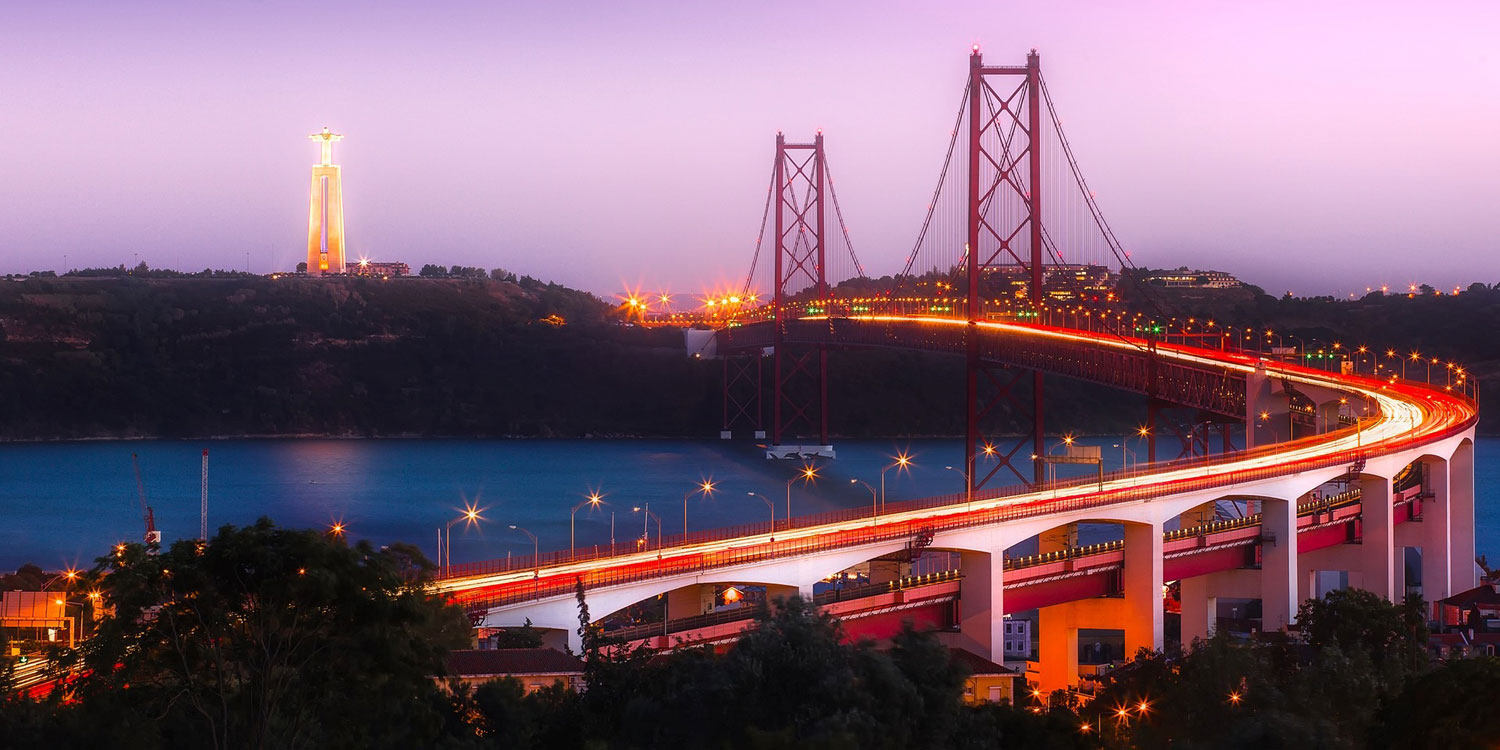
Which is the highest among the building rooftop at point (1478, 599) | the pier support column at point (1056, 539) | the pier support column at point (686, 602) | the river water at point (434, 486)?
the pier support column at point (686, 602)

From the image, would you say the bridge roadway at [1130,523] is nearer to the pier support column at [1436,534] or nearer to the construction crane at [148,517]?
the pier support column at [1436,534]

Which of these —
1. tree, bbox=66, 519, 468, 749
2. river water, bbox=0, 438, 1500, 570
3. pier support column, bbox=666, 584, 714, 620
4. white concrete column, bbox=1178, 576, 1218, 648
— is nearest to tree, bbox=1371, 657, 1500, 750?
tree, bbox=66, 519, 468, 749

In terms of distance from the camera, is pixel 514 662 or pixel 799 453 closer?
pixel 514 662

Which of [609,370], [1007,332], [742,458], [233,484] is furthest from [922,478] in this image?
[609,370]

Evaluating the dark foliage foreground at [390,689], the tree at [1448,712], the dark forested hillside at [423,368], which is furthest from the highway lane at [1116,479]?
the dark forested hillside at [423,368]

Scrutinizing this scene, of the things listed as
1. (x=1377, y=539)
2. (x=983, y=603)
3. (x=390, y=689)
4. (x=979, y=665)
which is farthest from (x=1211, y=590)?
(x=390, y=689)

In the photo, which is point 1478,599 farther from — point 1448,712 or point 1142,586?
point 1448,712

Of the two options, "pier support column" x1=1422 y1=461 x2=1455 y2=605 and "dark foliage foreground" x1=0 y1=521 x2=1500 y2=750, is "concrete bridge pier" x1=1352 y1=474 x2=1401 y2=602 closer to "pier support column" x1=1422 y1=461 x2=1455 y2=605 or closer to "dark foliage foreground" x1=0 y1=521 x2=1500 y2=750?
"pier support column" x1=1422 y1=461 x2=1455 y2=605
